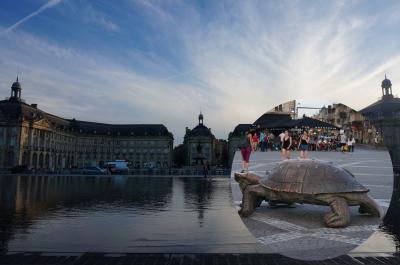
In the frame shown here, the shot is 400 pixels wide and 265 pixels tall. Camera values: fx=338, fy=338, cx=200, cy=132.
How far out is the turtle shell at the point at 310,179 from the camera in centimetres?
295

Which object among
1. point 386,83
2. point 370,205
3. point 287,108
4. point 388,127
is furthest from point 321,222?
point 386,83

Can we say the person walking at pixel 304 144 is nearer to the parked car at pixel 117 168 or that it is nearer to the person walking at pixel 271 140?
the person walking at pixel 271 140

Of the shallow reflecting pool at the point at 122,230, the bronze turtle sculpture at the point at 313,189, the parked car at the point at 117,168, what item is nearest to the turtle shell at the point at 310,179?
the bronze turtle sculpture at the point at 313,189

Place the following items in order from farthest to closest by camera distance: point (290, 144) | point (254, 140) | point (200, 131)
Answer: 1. point (200, 131)
2. point (254, 140)
3. point (290, 144)

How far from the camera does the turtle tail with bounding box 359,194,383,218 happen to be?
2.92 m

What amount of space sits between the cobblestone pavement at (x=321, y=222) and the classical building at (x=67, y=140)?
127499mm

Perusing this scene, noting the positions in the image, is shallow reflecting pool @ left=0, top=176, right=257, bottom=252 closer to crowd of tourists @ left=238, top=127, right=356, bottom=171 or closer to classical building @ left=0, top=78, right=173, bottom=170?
crowd of tourists @ left=238, top=127, right=356, bottom=171

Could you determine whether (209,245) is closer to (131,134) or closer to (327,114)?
(327,114)

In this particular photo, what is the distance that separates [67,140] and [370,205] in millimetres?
158418

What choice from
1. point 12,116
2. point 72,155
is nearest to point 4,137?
point 12,116

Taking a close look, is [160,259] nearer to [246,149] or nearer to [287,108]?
[246,149]

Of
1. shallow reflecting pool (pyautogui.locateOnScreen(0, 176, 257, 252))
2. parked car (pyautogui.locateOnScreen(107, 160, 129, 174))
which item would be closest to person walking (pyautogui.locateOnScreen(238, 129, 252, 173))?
shallow reflecting pool (pyautogui.locateOnScreen(0, 176, 257, 252))

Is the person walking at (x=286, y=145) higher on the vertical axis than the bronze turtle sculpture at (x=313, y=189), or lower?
higher

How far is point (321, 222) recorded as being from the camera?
2900mm
